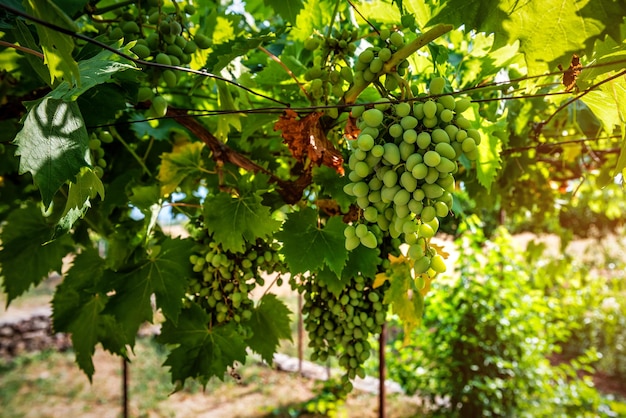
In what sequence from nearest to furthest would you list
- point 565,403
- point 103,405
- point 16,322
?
1. point 565,403
2. point 103,405
3. point 16,322

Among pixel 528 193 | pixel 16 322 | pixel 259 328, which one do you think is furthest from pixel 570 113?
pixel 16 322

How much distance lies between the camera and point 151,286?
3.89 ft

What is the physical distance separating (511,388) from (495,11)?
352 cm

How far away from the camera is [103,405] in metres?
4.92

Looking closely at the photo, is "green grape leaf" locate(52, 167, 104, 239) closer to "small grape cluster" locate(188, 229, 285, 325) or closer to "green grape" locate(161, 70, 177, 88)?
"green grape" locate(161, 70, 177, 88)

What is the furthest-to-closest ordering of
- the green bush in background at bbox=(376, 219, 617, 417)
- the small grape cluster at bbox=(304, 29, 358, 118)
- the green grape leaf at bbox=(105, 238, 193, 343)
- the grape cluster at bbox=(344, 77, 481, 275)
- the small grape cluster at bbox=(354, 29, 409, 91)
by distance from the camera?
the green bush in background at bbox=(376, 219, 617, 417) < the green grape leaf at bbox=(105, 238, 193, 343) < the small grape cluster at bbox=(304, 29, 358, 118) < the small grape cluster at bbox=(354, 29, 409, 91) < the grape cluster at bbox=(344, 77, 481, 275)

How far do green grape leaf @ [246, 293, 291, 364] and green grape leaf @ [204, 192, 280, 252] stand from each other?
263 mm

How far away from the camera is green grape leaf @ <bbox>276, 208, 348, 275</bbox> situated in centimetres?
103

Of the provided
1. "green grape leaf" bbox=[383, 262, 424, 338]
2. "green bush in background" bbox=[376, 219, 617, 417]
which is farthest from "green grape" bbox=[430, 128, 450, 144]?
"green bush in background" bbox=[376, 219, 617, 417]

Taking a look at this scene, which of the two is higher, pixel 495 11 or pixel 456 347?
pixel 495 11

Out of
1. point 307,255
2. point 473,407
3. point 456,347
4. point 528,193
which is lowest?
point 473,407

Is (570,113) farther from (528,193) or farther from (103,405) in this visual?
(103,405)

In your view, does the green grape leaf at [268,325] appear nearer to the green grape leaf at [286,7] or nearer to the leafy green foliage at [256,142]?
the leafy green foliage at [256,142]

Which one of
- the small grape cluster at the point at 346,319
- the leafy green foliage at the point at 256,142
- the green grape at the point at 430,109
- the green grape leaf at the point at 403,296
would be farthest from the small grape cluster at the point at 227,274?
the green grape at the point at 430,109
